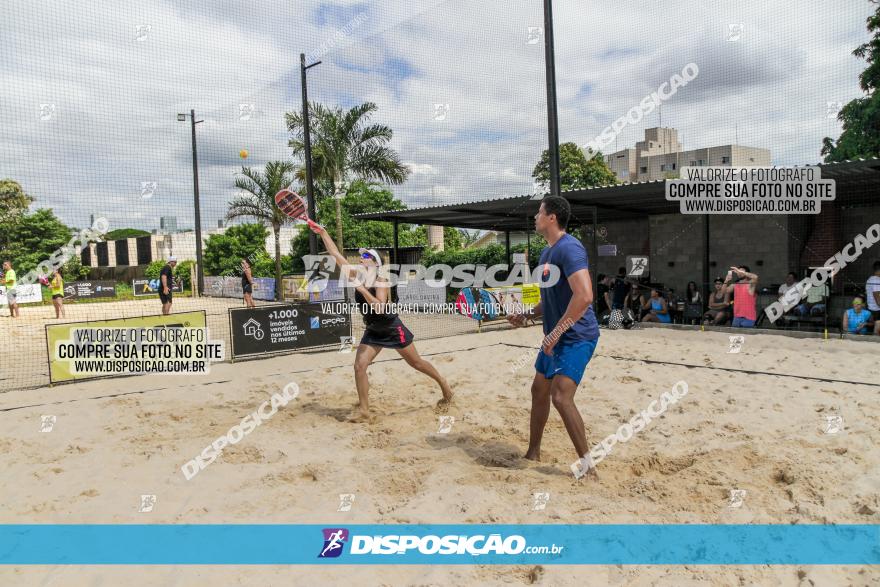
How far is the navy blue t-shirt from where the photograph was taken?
3730 millimetres

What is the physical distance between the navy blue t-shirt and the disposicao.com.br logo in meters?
1.38

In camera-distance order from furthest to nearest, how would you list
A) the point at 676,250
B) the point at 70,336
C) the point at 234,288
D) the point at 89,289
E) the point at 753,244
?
1. the point at 89,289
2. the point at 234,288
3. the point at 676,250
4. the point at 753,244
5. the point at 70,336

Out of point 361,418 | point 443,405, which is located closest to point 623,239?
point 443,405

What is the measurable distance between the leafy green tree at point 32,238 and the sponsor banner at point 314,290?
66.4 ft

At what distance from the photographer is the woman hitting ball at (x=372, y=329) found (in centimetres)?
546

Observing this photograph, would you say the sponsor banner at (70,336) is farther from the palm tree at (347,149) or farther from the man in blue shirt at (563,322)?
the palm tree at (347,149)

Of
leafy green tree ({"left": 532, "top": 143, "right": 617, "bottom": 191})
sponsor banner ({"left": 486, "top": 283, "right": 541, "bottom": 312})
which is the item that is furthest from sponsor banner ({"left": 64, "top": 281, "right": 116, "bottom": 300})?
sponsor banner ({"left": 486, "top": 283, "right": 541, "bottom": 312})

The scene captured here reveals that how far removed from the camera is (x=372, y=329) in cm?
571

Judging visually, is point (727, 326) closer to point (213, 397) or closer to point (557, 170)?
point (557, 170)

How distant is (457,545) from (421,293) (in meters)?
17.5

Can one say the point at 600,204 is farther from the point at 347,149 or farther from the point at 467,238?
the point at 467,238

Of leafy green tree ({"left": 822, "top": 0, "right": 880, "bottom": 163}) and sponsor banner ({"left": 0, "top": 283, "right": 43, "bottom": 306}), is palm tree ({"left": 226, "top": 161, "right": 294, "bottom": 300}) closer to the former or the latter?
sponsor banner ({"left": 0, "top": 283, "right": 43, "bottom": 306})

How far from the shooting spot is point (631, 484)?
3750mm

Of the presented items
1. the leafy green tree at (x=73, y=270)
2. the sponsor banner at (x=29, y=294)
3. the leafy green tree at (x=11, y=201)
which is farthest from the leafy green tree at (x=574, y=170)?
the leafy green tree at (x=11, y=201)
